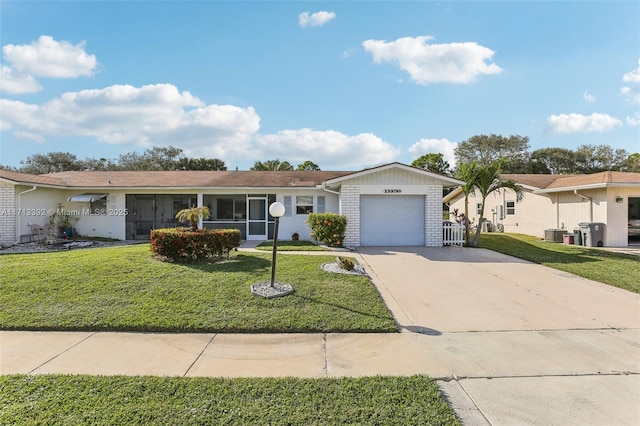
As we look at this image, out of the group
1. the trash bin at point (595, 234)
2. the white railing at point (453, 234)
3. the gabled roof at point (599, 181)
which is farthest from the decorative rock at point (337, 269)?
the gabled roof at point (599, 181)

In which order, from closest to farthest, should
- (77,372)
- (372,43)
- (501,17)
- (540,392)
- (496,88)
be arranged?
(540,392) → (77,372) → (501,17) → (372,43) → (496,88)

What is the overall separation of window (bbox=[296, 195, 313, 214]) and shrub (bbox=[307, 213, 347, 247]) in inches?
118

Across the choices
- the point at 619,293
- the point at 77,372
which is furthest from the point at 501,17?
the point at 77,372

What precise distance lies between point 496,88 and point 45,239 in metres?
20.7

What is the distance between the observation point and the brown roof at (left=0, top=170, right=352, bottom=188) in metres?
15.8

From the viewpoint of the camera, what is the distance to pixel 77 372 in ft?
11.6

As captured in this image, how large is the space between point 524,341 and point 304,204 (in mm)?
12444

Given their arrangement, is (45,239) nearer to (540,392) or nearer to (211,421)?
(211,421)

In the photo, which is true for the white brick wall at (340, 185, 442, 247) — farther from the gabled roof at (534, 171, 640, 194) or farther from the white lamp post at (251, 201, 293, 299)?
the gabled roof at (534, 171, 640, 194)

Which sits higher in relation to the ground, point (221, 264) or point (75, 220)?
point (75, 220)

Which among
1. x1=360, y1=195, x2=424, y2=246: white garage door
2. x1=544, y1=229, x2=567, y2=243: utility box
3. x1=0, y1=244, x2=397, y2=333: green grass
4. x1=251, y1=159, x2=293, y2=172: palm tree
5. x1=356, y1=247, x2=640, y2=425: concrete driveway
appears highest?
x1=251, y1=159, x2=293, y2=172: palm tree

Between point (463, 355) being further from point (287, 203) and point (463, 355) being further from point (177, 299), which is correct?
point (287, 203)

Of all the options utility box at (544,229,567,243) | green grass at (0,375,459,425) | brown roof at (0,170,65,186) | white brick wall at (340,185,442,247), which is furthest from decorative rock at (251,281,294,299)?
utility box at (544,229,567,243)

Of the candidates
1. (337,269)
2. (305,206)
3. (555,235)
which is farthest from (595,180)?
(337,269)
